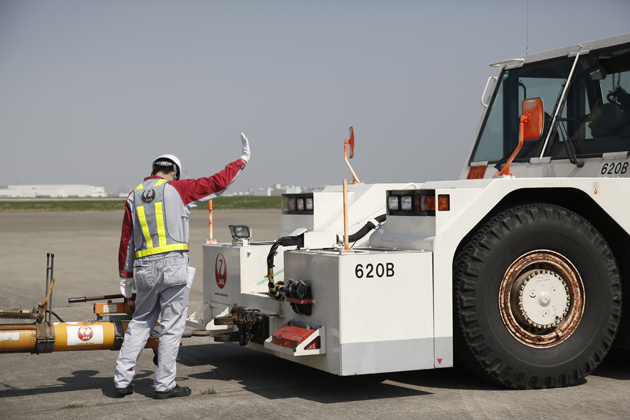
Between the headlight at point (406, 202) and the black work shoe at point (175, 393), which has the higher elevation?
the headlight at point (406, 202)

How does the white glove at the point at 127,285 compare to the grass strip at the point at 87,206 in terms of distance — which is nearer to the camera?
the white glove at the point at 127,285

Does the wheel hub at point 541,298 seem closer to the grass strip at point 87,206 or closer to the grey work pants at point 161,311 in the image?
the grey work pants at point 161,311

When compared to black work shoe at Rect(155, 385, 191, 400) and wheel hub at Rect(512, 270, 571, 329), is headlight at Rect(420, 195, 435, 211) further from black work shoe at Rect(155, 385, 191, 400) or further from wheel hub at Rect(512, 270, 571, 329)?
black work shoe at Rect(155, 385, 191, 400)

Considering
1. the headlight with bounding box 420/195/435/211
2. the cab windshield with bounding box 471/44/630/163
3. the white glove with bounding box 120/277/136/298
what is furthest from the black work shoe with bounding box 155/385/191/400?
the cab windshield with bounding box 471/44/630/163

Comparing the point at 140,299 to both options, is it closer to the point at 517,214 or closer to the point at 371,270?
the point at 371,270

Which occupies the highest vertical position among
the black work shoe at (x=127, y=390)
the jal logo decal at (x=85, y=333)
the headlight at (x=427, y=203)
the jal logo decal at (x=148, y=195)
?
the jal logo decal at (x=148, y=195)

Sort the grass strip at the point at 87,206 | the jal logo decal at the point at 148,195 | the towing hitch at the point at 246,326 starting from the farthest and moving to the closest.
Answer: the grass strip at the point at 87,206, the towing hitch at the point at 246,326, the jal logo decal at the point at 148,195

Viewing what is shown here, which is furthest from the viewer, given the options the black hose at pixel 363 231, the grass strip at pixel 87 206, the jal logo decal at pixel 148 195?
the grass strip at pixel 87 206

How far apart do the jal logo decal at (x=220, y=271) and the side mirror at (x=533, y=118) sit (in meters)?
2.67

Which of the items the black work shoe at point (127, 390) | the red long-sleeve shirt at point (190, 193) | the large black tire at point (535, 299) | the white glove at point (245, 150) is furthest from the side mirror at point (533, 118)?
the black work shoe at point (127, 390)

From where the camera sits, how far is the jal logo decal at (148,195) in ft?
17.0

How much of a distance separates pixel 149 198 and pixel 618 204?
3.39 meters

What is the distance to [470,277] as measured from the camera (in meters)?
4.84

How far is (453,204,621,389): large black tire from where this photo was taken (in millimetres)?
4859
